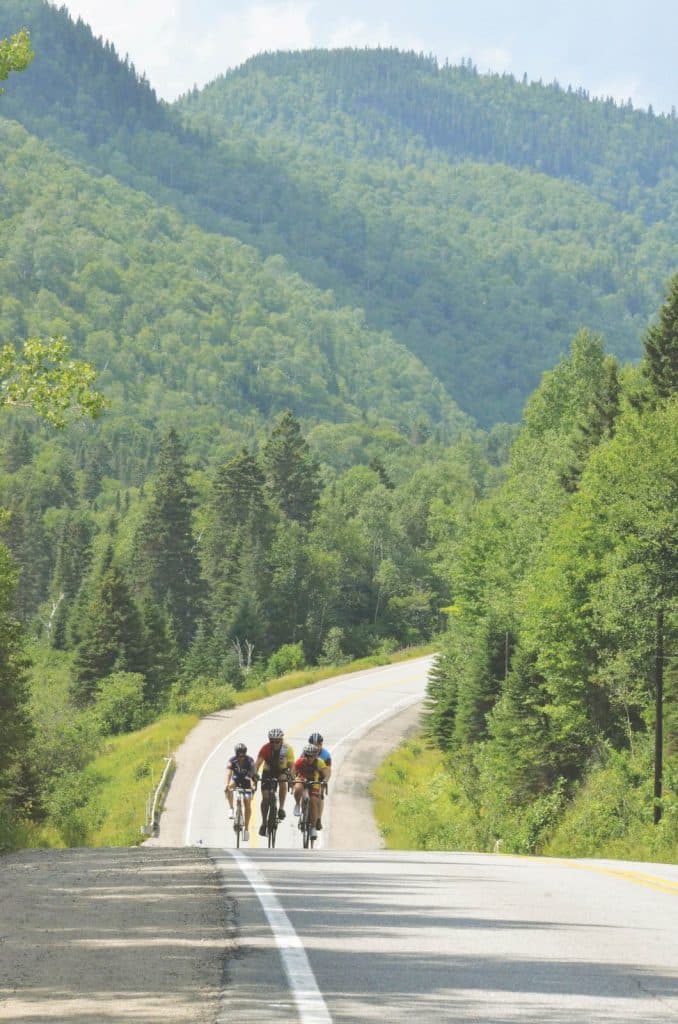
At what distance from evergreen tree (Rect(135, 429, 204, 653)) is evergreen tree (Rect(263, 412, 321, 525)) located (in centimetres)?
877

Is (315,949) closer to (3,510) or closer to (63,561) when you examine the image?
(3,510)

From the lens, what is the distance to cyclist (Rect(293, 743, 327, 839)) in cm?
2242

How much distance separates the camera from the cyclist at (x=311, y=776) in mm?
22422

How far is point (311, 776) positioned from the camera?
22.7m

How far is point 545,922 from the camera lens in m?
9.94

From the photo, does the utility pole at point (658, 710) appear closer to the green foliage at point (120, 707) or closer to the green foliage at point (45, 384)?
the green foliage at point (45, 384)

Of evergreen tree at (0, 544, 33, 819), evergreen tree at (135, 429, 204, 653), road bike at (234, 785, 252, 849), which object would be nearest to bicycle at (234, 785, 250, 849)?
road bike at (234, 785, 252, 849)

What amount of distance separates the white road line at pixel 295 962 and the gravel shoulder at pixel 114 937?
29 centimetres

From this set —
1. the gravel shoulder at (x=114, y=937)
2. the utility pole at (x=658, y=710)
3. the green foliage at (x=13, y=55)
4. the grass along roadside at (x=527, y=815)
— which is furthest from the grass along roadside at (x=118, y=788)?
the green foliage at (x=13, y=55)

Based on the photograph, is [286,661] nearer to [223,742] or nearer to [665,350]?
[223,742]

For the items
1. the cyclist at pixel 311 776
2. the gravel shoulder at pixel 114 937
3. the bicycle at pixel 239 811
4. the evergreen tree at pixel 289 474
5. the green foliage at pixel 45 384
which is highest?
the evergreen tree at pixel 289 474

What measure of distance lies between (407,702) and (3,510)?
5701 cm

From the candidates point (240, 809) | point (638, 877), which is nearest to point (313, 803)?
point (240, 809)

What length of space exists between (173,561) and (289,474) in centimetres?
1437
